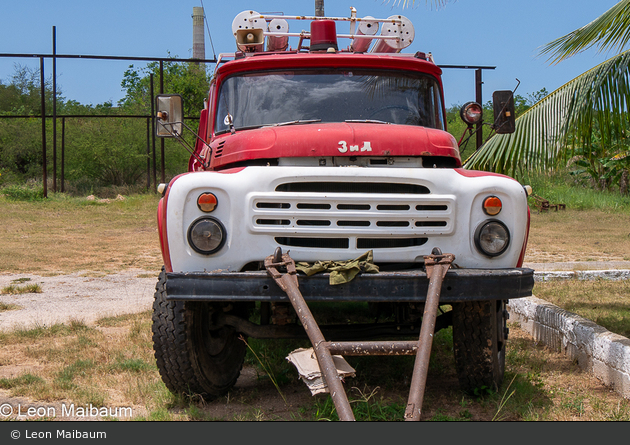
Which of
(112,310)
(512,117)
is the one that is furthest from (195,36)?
(512,117)

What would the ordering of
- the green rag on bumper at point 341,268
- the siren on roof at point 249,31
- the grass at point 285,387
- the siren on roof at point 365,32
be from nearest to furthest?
the green rag on bumper at point 341,268, the grass at point 285,387, the siren on roof at point 249,31, the siren on roof at point 365,32

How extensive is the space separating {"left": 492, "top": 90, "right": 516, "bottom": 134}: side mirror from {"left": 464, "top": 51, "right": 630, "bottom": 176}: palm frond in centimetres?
115

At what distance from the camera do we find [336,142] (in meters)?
3.85

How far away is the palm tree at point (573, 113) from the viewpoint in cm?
551

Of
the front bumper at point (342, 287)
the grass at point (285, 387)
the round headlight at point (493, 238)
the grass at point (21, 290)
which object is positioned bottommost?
the grass at point (285, 387)

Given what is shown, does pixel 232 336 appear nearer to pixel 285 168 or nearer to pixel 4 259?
pixel 285 168

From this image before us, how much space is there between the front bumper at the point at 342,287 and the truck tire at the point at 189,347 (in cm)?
45

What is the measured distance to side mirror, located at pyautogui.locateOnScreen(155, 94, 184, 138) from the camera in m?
4.66

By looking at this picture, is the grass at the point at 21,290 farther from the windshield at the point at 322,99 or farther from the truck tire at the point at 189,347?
the truck tire at the point at 189,347

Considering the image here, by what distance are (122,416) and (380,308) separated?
86.1 inches

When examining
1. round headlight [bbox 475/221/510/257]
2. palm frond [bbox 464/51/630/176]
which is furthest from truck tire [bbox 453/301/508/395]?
palm frond [bbox 464/51/630/176]

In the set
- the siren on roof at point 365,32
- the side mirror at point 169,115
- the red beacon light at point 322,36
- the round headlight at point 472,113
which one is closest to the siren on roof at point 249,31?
the red beacon light at point 322,36

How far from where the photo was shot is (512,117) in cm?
470

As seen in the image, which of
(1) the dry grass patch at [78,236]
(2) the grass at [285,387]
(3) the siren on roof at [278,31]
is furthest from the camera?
(1) the dry grass patch at [78,236]
